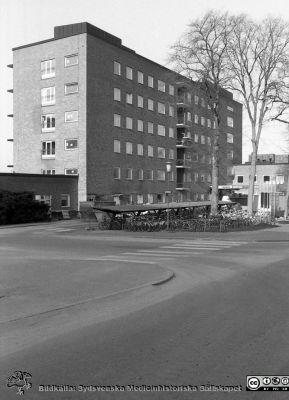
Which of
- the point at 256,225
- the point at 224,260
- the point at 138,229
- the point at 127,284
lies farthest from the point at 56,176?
the point at 127,284

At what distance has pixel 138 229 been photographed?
99.0 ft

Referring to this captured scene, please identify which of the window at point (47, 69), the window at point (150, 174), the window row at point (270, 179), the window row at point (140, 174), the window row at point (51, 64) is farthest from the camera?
the window row at point (270, 179)

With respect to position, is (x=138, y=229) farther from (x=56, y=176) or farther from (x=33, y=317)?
(x=33, y=317)

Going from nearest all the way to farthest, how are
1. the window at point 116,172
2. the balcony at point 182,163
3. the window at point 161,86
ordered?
the window at point 116,172 → the window at point 161,86 → the balcony at point 182,163

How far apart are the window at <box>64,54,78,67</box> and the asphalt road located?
39.5 metres

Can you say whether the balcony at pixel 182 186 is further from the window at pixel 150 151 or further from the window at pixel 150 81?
the window at pixel 150 81

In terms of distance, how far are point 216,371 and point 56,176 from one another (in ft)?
137

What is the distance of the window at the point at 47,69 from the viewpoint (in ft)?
166

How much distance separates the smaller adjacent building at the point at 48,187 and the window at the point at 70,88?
859 centimetres

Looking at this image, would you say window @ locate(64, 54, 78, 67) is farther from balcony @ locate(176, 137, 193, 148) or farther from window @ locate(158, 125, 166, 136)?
balcony @ locate(176, 137, 193, 148)

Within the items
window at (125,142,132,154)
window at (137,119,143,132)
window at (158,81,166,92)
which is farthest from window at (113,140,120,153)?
window at (158,81,166,92)

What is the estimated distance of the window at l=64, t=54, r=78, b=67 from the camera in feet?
160

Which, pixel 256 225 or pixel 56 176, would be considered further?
pixel 56 176

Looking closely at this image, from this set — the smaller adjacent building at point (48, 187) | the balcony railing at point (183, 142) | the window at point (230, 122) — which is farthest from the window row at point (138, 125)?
the window at point (230, 122)
